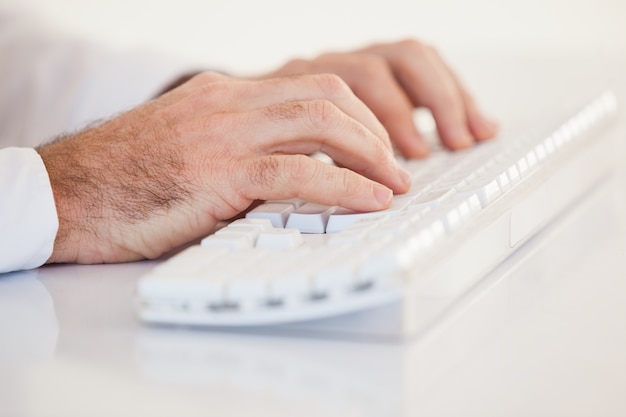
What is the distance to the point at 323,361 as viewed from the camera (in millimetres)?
536

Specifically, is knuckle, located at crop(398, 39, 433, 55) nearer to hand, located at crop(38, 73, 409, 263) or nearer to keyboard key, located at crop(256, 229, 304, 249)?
hand, located at crop(38, 73, 409, 263)

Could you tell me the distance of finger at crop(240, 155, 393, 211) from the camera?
0.73 meters

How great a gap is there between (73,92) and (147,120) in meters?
0.54

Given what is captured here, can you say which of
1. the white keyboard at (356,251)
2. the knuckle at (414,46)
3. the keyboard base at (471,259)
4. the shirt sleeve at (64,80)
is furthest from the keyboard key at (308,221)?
the shirt sleeve at (64,80)

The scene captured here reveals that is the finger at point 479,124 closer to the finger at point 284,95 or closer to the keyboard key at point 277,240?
the finger at point 284,95

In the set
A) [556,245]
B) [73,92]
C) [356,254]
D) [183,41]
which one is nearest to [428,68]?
[556,245]

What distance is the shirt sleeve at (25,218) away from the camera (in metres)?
0.73

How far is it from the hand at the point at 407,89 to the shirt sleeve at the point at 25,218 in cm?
47

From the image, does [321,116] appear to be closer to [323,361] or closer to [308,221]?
[308,221]

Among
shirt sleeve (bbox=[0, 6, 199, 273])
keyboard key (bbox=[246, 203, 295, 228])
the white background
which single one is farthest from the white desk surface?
the white background

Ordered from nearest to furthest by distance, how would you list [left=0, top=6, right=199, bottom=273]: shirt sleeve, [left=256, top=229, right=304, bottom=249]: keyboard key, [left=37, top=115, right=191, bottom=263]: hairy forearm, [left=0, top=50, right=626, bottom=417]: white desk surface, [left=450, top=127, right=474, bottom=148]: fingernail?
[left=0, top=50, right=626, bottom=417]: white desk surface → [left=256, top=229, right=304, bottom=249]: keyboard key → [left=37, top=115, right=191, bottom=263]: hairy forearm → [left=450, top=127, right=474, bottom=148]: fingernail → [left=0, top=6, right=199, bottom=273]: shirt sleeve

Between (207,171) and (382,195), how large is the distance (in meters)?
0.15

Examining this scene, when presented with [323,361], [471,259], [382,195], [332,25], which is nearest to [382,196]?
[382,195]

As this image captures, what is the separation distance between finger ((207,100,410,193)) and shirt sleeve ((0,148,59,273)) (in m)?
0.15
